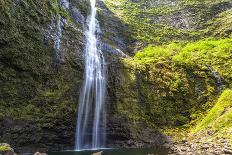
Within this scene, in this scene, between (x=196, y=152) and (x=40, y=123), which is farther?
(x=40, y=123)

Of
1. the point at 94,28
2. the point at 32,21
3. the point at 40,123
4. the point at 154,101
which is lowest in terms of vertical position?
the point at 40,123

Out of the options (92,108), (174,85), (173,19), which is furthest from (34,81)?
(173,19)

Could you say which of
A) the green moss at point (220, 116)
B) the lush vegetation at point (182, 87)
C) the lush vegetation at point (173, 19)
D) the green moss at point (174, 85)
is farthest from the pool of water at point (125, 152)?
the lush vegetation at point (173, 19)

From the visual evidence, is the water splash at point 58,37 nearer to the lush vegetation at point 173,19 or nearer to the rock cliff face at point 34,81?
the rock cliff face at point 34,81

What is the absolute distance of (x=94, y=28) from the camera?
40.2 m

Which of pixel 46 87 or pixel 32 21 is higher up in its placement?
pixel 32 21

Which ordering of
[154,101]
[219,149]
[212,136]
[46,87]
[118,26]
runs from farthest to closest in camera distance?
[118,26], [154,101], [46,87], [212,136], [219,149]

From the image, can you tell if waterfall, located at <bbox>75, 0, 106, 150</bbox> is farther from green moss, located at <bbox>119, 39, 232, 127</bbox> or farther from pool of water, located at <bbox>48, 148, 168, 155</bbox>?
green moss, located at <bbox>119, 39, 232, 127</bbox>

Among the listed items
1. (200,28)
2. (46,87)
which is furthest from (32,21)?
(200,28)

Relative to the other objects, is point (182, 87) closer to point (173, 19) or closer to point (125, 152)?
point (125, 152)

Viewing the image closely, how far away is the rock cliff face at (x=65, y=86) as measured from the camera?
27.4 metres

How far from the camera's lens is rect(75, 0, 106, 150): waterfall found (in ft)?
94.7

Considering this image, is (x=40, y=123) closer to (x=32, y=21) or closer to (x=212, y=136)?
(x=32, y=21)

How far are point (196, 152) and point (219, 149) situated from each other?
1425 millimetres
